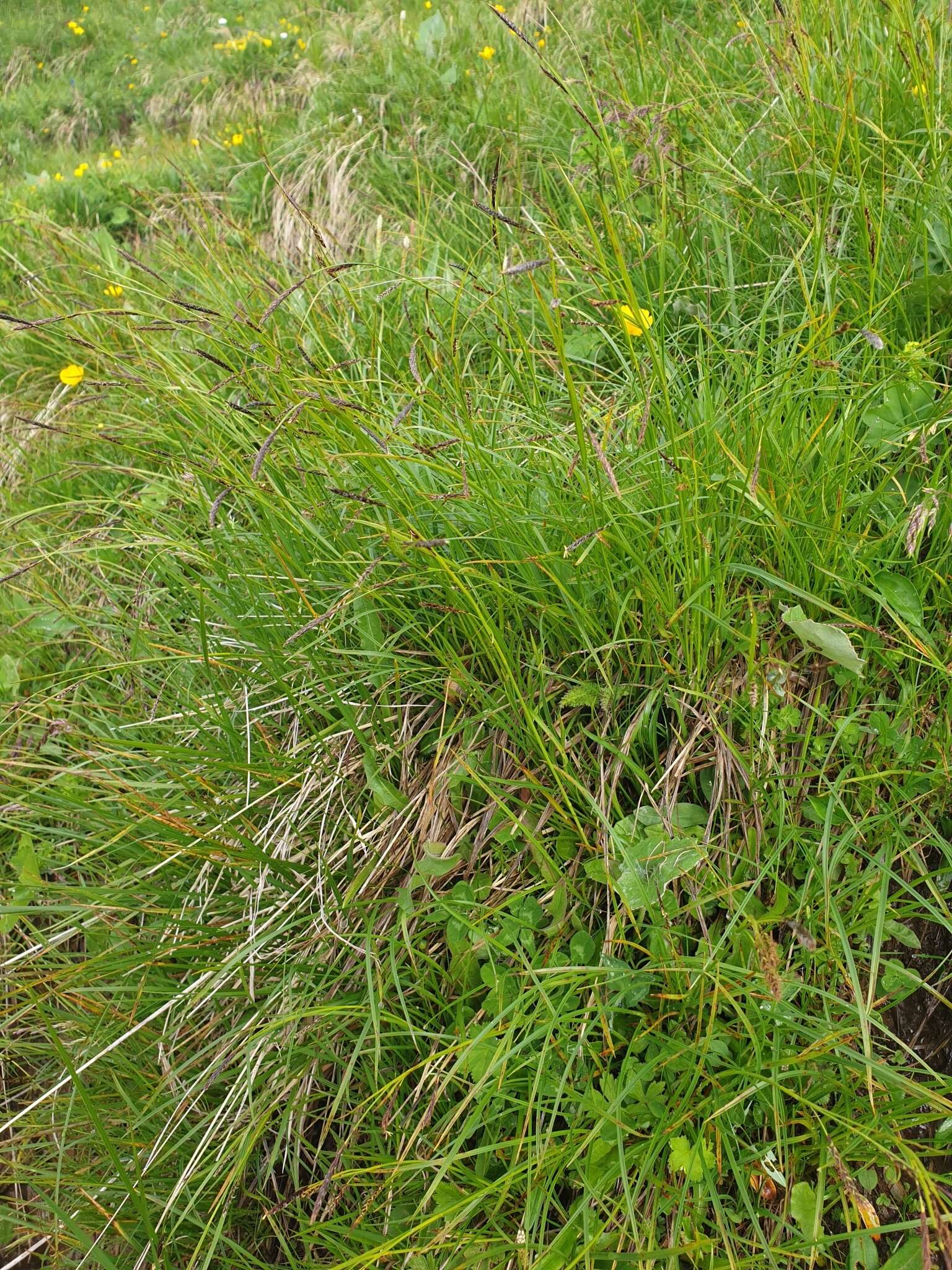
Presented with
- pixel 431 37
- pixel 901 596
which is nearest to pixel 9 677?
pixel 901 596

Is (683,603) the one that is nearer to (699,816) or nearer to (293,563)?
(699,816)

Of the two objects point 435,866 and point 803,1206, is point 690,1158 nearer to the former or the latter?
point 803,1206

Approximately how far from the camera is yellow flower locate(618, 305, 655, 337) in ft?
4.58

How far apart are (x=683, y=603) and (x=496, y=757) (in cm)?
48

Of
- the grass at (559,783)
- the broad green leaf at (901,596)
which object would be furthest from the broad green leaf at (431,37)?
the broad green leaf at (901,596)

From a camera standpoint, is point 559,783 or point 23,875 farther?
point 23,875

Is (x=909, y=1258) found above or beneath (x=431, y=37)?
beneath

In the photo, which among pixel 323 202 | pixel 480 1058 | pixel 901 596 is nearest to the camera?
pixel 480 1058

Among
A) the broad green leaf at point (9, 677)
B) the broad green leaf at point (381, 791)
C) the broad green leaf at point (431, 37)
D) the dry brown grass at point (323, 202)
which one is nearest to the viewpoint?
the broad green leaf at point (381, 791)

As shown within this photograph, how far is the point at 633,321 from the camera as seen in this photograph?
1.48 metres

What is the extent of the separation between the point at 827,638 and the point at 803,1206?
861 mm

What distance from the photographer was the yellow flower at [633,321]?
1.40 meters

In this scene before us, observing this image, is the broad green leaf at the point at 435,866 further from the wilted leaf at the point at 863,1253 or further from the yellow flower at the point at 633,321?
the yellow flower at the point at 633,321

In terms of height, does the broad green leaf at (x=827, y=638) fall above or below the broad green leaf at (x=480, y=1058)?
above
